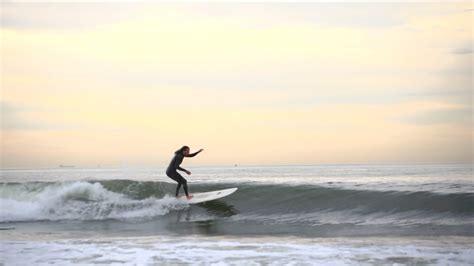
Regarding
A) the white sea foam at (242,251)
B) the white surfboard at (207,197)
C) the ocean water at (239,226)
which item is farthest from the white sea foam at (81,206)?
the white sea foam at (242,251)

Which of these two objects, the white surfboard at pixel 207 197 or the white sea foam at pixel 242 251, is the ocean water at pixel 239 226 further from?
the white surfboard at pixel 207 197

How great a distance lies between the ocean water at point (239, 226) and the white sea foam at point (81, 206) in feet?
0.13

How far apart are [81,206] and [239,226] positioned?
6924mm

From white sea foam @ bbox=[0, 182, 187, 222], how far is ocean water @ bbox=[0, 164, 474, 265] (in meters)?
0.04

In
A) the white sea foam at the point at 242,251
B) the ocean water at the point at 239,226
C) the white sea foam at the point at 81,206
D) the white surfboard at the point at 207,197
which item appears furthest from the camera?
the white surfboard at the point at 207,197

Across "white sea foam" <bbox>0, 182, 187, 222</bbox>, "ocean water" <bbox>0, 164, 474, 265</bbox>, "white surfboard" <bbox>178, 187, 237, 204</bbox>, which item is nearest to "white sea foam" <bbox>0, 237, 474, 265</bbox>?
"ocean water" <bbox>0, 164, 474, 265</bbox>

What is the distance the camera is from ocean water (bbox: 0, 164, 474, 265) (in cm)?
877

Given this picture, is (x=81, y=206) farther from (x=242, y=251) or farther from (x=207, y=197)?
(x=242, y=251)

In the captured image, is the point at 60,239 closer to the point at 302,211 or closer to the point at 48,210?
the point at 48,210

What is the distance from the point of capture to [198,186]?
23469mm

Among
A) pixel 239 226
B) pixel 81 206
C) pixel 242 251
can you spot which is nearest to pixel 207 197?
pixel 239 226

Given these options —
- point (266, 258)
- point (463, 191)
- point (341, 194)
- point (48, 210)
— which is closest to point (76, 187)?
point (48, 210)

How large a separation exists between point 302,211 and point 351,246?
23.7 feet

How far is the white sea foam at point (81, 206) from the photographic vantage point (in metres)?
17.0
